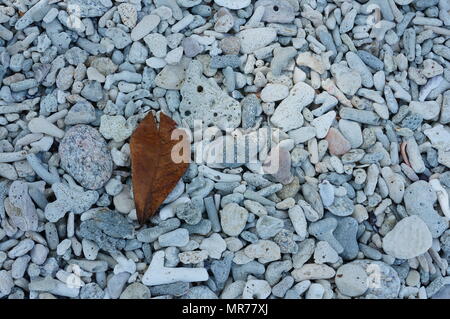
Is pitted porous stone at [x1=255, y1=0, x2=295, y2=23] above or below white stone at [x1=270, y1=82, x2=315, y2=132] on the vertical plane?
above

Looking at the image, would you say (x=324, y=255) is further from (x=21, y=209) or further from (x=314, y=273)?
(x=21, y=209)

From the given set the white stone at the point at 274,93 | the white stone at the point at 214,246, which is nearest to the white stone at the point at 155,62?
the white stone at the point at 274,93

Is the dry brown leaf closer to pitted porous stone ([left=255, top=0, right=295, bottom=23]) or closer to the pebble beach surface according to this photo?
the pebble beach surface

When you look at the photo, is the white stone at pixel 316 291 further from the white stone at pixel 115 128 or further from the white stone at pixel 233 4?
the white stone at pixel 233 4

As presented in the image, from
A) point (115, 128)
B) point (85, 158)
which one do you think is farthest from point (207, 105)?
point (85, 158)

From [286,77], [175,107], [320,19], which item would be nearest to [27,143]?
[175,107]

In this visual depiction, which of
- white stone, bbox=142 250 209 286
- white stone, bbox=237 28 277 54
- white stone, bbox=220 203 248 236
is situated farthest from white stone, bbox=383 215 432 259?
white stone, bbox=237 28 277 54
